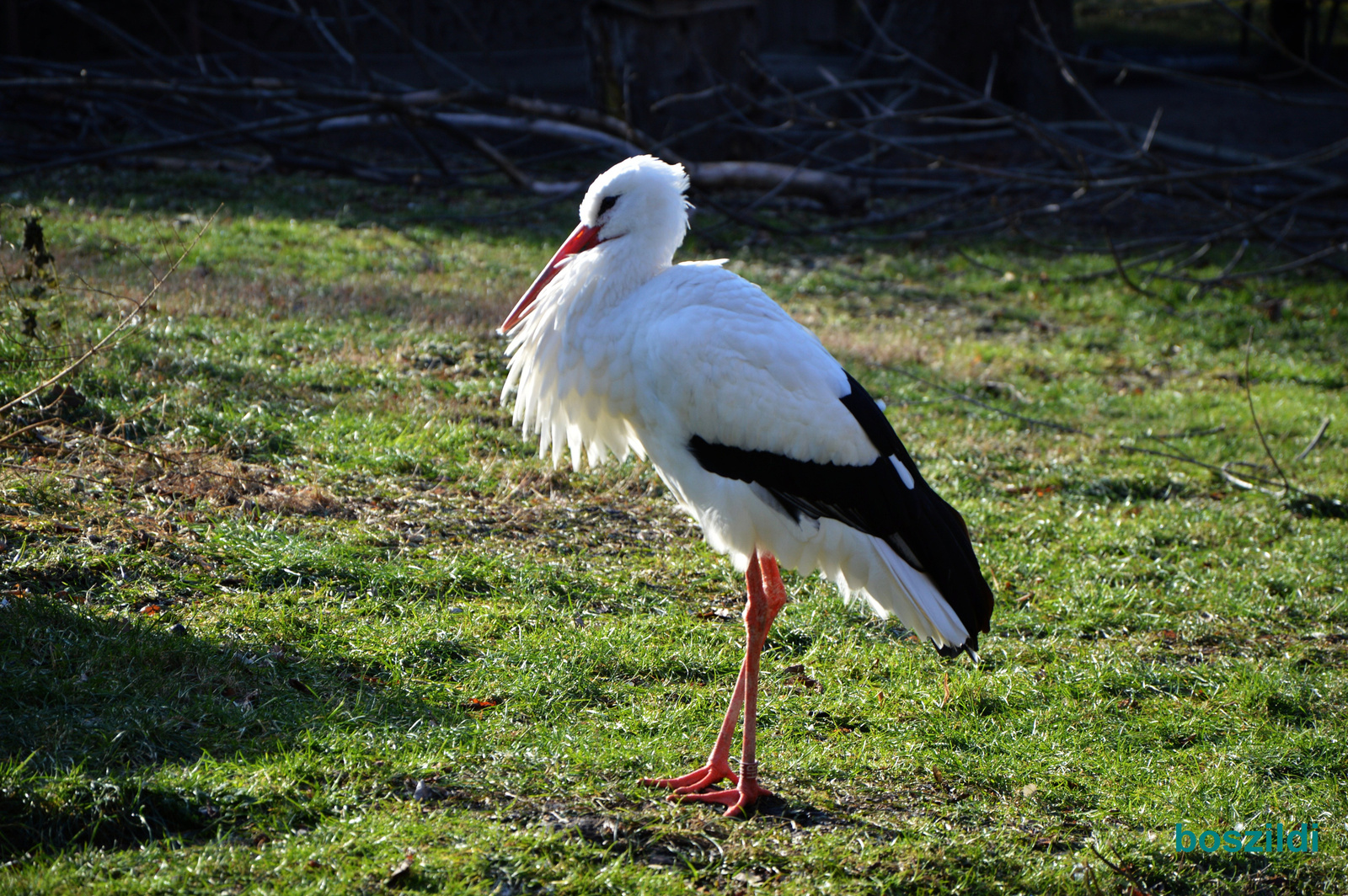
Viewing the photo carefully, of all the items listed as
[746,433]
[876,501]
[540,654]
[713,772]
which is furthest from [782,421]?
[540,654]

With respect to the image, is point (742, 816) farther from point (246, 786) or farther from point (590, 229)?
point (590, 229)

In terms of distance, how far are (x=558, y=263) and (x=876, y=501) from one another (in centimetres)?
141

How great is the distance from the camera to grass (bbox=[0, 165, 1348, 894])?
113 inches

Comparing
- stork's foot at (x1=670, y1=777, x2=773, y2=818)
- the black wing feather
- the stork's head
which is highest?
the stork's head

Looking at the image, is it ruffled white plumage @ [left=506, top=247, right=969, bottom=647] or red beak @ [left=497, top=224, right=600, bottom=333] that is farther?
red beak @ [left=497, top=224, right=600, bottom=333]

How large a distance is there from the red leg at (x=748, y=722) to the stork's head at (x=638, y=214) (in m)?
1.08

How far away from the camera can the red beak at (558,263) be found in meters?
3.92

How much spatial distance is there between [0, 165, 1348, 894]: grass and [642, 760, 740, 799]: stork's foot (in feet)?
0.19

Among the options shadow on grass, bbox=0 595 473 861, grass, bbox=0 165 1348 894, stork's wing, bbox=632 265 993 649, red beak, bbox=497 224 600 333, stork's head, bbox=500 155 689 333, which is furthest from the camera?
red beak, bbox=497 224 600 333

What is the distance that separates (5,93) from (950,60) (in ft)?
37.2

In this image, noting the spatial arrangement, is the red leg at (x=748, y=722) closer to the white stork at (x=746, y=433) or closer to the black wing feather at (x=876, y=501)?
the white stork at (x=746, y=433)

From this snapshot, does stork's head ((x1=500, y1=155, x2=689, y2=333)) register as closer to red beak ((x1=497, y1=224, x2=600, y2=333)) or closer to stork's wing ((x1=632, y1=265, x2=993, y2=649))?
red beak ((x1=497, y1=224, x2=600, y2=333))

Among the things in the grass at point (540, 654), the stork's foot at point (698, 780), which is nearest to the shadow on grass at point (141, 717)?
the grass at point (540, 654)

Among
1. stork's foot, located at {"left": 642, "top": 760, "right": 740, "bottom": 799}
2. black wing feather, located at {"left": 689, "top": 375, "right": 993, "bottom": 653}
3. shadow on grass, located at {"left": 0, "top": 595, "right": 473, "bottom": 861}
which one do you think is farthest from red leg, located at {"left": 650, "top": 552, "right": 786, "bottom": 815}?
shadow on grass, located at {"left": 0, "top": 595, "right": 473, "bottom": 861}
